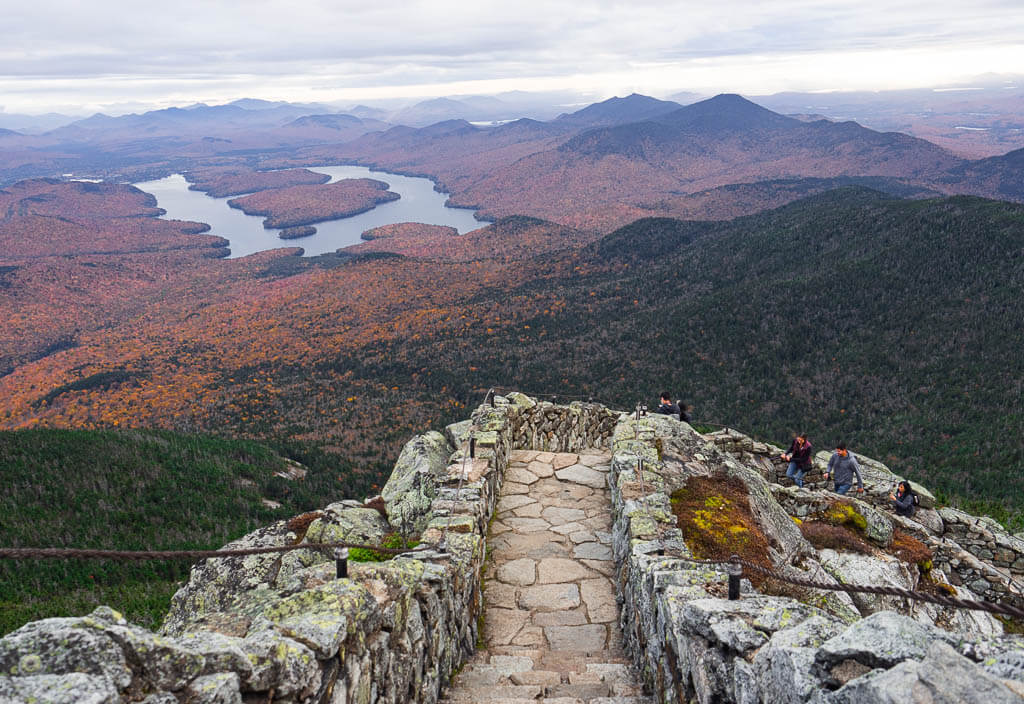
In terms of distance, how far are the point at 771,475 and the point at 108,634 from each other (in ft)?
46.5

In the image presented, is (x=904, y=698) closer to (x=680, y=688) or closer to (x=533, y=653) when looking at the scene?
(x=680, y=688)

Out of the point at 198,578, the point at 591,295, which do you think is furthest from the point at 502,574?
the point at 591,295

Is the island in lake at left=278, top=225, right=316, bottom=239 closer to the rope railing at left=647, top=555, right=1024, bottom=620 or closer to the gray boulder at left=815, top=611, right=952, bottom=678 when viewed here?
the rope railing at left=647, top=555, right=1024, bottom=620

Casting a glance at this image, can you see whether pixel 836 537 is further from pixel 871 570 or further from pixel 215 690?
pixel 215 690

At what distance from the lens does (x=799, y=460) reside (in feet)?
44.9

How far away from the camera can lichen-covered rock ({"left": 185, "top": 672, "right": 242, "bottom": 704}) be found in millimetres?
3312

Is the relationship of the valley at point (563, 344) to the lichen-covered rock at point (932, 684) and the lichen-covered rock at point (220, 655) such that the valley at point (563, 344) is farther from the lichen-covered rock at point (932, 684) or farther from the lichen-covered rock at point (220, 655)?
the lichen-covered rock at point (932, 684)

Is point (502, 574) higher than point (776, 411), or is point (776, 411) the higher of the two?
point (502, 574)

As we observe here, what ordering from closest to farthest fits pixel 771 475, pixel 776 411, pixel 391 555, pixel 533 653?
pixel 533 653
pixel 391 555
pixel 771 475
pixel 776 411

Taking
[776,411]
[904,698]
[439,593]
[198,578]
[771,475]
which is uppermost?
[904,698]

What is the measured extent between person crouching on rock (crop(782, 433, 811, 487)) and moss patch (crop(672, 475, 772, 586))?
4.74 m

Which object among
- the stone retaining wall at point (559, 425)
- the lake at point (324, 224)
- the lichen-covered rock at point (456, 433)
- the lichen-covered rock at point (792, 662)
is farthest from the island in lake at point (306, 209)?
the lichen-covered rock at point (792, 662)

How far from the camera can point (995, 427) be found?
26.5 m

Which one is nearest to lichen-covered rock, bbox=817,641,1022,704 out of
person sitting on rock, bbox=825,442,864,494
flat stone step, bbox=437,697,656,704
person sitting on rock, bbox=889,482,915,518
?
flat stone step, bbox=437,697,656,704
